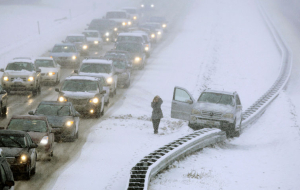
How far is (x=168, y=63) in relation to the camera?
40375 millimetres

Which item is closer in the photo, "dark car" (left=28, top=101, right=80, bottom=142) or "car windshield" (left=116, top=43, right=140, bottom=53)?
"dark car" (left=28, top=101, right=80, bottom=142)

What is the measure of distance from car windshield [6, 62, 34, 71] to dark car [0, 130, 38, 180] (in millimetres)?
13487

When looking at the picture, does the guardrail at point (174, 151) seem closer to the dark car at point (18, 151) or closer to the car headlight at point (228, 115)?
the car headlight at point (228, 115)

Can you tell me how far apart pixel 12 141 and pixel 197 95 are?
1911 centimetres

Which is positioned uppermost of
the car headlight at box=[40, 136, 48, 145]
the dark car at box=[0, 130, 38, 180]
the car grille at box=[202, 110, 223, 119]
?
the dark car at box=[0, 130, 38, 180]

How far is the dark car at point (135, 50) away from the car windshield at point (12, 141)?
2288 cm

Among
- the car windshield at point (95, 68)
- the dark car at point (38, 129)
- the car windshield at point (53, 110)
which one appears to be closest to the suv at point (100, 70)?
the car windshield at point (95, 68)

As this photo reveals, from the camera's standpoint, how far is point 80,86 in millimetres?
21922

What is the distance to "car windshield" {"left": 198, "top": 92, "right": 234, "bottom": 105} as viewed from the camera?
20266 mm

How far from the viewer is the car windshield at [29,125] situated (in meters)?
14.9

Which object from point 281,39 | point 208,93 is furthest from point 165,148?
point 281,39

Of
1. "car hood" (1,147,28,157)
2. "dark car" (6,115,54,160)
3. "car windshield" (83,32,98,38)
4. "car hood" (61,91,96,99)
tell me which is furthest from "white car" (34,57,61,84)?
"car hood" (1,147,28,157)

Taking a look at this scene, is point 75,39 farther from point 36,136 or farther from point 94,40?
point 36,136

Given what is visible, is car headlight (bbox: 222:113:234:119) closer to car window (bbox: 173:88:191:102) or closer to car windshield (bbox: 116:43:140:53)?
car window (bbox: 173:88:191:102)
